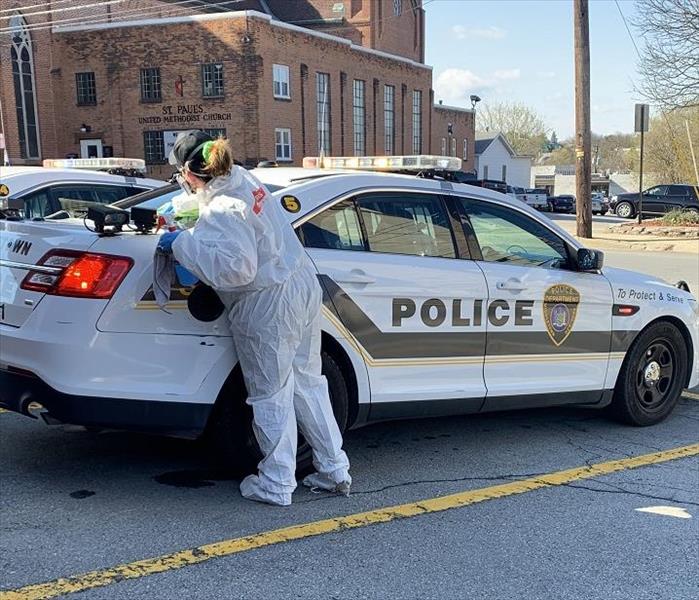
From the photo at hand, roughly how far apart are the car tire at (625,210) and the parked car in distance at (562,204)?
731 centimetres

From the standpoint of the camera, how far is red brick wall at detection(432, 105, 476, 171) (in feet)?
186

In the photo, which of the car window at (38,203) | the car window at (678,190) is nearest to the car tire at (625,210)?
the car window at (678,190)

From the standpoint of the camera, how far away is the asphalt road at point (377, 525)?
3115 millimetres

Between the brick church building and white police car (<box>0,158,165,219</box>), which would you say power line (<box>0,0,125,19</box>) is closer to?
the brick church building

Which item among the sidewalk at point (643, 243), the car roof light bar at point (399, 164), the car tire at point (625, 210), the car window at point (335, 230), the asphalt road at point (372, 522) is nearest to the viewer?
the asphalt road at point (372, 522)

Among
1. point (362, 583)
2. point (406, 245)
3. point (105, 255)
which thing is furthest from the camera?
point (406, 245)

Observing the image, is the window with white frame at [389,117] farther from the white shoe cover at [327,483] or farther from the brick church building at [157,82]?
the white shoe cover at [327,483]

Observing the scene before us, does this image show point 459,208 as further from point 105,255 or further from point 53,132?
point 53,132

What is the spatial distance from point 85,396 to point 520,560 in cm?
212

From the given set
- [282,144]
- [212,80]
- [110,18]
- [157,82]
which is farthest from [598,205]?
[110,18]

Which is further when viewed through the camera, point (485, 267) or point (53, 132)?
point (53, 132)

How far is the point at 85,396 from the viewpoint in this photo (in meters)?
3.52

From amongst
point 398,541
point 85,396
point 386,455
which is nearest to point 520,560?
point 398,541

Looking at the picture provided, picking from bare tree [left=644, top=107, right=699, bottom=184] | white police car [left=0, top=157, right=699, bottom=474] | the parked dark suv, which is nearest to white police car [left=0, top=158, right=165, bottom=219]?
white police car [left=0, top=157, right=699, bottom=474]
